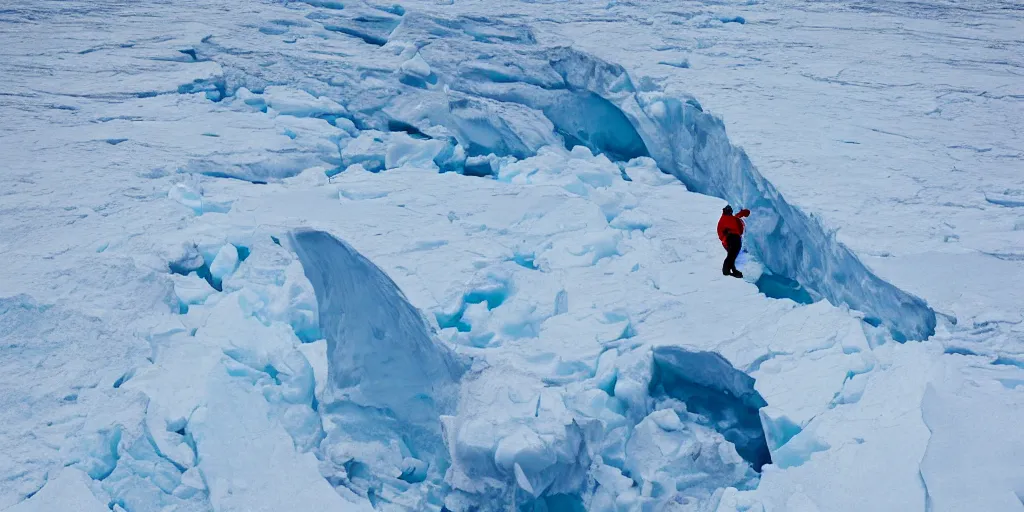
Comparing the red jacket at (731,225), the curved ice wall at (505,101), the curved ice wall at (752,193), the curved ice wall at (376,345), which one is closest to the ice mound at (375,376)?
the curved ice wall at (376,345)

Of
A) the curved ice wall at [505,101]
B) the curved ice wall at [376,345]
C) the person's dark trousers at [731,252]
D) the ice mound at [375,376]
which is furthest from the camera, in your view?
the curved ice wall at [505,101]

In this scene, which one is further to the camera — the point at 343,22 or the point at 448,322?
the point at 343,22

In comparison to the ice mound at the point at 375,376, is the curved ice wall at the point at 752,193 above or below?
above

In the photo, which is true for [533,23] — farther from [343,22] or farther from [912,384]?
[912,384]

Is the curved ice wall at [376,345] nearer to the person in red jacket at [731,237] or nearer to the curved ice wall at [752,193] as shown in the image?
the person in red jacket at [731,237]

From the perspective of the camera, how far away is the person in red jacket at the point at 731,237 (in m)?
4.11

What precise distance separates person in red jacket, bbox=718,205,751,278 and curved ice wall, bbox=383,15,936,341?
0.28 m

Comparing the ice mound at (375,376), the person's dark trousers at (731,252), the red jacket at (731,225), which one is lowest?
the ice mound at (375,376)

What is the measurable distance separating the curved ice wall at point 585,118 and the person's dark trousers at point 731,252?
0.32 meters

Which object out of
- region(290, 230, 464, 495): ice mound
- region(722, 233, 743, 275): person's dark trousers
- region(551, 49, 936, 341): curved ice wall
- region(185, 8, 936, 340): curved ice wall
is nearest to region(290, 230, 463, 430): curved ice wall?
region(290, 230, 464, 495): ice mound

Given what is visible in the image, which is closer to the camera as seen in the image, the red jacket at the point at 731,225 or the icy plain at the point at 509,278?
the icy plain at the point at 509,278

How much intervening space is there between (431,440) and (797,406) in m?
1.57

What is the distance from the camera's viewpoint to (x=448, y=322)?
147 inches

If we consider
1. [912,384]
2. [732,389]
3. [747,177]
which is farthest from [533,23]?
[912,384]
